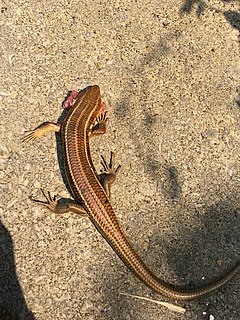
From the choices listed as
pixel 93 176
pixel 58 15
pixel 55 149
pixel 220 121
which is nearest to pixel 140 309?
pixel 93 176

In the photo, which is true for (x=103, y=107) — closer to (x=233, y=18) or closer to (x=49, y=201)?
(x=49, y=201)

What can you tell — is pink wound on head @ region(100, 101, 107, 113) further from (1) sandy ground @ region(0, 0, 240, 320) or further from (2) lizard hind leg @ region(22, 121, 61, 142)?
(2) lizard hind leg @ region(22, 121, 61, 142)

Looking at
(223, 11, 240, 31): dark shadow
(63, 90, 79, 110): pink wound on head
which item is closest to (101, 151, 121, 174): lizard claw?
(63, 90, 79, 110): pink wound on head

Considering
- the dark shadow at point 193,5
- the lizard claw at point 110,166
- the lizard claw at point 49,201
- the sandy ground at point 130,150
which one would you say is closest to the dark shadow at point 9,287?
the sandy ground at point 130,150

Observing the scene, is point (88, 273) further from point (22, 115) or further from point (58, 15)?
point (58, 15)

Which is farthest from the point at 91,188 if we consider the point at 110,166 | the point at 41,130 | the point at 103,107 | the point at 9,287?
the point at 9,287

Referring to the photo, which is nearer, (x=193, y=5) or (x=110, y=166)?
(x=110, y=166)
